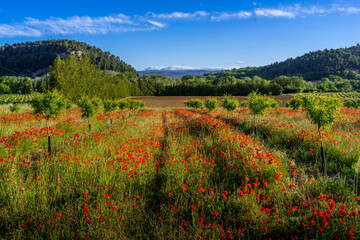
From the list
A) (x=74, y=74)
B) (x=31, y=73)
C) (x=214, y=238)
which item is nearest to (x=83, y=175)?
(x=214, y=238)

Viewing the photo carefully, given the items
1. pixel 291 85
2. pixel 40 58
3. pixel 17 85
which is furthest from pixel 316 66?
pixel 40 58

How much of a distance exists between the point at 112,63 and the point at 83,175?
159 meters

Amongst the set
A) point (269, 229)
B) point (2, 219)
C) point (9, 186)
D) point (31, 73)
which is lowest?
point (269, 229)

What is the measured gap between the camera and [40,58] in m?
156

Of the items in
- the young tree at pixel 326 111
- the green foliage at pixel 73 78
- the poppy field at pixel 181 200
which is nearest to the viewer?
the poppy field at pixel 181 200

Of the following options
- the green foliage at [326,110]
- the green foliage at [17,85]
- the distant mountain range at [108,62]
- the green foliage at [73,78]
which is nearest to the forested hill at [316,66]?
the distant mountain range at [108,62]

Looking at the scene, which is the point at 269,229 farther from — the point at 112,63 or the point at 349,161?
the point at 112,63

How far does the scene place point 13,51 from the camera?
169875mm

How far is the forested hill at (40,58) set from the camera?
485 ft

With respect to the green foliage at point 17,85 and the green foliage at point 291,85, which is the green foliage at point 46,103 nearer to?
the green foliage at point 291,85

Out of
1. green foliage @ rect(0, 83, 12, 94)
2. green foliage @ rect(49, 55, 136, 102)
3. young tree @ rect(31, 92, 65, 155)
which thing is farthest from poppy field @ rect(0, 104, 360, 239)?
green foliage @ rect(0, 83, 12, 94)

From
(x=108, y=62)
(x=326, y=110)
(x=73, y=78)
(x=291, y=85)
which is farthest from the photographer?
(x=108, y=62)

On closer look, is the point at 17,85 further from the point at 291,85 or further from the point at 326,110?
the point at 291,85

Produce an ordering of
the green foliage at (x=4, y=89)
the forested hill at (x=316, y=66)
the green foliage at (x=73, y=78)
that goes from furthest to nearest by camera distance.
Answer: the forested hill at (x=316, y=66) → the green foliage at (x=4, y=89) → the green foliage at (x=73, y=78)
